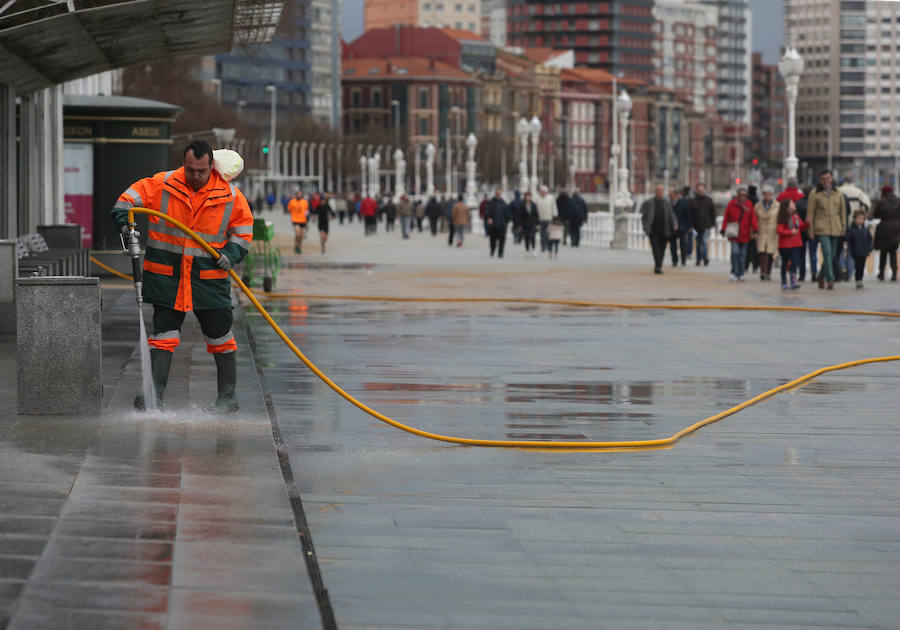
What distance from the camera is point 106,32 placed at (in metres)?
18.1

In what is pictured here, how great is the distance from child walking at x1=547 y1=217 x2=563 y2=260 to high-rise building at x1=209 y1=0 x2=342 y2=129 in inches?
5092

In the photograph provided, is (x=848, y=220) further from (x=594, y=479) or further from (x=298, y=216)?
(x=594, y=479)

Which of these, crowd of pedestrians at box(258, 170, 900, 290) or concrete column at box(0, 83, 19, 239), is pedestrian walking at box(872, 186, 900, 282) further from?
concrete column at box(0, 83, 19, 239)

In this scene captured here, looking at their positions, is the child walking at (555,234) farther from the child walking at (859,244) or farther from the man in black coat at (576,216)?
the child walking at (859,244)

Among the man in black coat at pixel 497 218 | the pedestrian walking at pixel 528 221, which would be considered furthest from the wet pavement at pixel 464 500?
the pedestrian walking at pixel 528 221

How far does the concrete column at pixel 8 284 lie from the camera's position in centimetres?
1534

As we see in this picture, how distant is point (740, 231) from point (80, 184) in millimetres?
10278

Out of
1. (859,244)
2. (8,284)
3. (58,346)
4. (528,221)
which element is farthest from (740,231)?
(58,346)

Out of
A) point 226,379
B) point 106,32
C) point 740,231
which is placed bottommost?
point 226,379

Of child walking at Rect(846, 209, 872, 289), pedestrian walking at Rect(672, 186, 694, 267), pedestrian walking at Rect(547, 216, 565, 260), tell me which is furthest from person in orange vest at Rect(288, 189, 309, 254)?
child walking at Rect(846, 209, 872, 289)

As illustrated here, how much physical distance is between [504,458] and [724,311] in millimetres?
13034

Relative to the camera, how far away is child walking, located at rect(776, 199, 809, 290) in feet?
86.7

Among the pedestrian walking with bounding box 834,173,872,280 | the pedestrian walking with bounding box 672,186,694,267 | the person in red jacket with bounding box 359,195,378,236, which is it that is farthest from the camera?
the person in red jacket with bounding box 359,195,378,236

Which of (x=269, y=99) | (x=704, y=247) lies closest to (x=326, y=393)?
(x=704, y=247)
